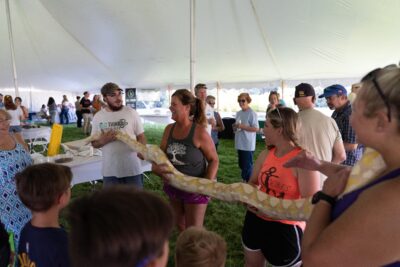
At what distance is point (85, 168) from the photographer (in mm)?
4602

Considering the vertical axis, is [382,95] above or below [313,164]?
above

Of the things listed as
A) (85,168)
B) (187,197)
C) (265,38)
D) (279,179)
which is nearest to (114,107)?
(187,197)

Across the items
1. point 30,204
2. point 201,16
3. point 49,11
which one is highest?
point 49,11

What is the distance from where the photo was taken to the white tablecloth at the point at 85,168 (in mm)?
4461

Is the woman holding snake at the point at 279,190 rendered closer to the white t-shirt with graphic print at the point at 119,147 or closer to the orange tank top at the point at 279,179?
the orange tank top at the point at 279,179

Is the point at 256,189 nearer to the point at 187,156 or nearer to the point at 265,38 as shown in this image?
the point at 187,156

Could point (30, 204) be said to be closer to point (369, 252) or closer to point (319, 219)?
point (319, 219)

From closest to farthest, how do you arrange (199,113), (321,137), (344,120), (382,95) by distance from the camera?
(382,95)
(199,113)
(321,137)
(344,120)

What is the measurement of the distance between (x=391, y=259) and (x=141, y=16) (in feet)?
32.7

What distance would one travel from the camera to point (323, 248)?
0.94 meters

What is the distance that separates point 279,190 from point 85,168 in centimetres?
353

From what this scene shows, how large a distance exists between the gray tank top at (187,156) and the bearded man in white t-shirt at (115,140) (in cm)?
80

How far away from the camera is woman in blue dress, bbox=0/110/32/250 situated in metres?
2.52

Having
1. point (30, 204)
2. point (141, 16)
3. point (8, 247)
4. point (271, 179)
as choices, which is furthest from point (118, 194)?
point (141, 16)
